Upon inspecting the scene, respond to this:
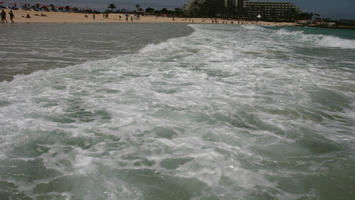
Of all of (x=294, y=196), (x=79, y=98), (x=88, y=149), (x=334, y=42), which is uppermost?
(x=334, y=42)

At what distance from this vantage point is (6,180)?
2.76m

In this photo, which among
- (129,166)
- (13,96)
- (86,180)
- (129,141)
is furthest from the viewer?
(13,96)

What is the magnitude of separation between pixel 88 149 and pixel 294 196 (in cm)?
280

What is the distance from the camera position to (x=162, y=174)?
299 cm

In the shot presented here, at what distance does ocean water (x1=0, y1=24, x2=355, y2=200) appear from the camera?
109 inches

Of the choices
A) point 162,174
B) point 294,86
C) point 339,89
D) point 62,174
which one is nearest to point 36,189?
point 62,174

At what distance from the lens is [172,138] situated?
12.9ft

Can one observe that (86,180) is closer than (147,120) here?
Yes

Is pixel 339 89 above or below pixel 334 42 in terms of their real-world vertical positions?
below

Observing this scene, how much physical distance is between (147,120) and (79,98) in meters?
2.08

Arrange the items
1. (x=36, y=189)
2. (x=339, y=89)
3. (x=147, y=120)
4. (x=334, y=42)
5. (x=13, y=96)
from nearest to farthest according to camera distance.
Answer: (x=36, y=189) → (x=147, y=120) → (x=13, y=96) → (x=339, y=89) → (x=334, y=42)

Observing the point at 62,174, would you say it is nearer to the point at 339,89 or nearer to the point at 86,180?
the point at 86,180

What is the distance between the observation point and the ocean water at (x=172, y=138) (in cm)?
277

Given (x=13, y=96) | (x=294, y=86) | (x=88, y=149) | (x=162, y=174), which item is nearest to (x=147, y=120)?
(x=88, y=149)
